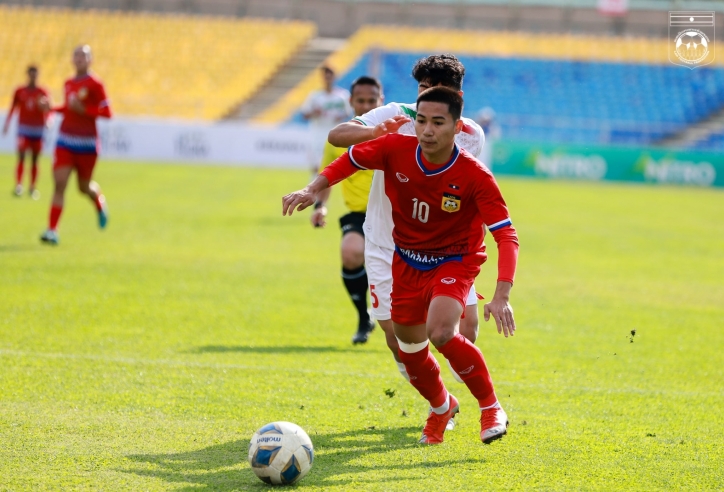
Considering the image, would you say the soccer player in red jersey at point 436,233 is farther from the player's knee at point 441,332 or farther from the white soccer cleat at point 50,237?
the white soccer cleat at point 50,237

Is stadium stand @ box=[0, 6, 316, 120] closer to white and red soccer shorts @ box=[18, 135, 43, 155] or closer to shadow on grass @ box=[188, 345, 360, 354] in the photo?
white and red soccer shorts @ box=[18, 135, 43, 155]

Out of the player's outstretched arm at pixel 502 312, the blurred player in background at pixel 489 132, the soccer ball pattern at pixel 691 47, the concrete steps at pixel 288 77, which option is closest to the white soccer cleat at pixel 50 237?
the player's outstretched arm at pixel 502 312

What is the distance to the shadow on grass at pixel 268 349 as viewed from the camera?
24.5 ft

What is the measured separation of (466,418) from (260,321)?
3.37 m

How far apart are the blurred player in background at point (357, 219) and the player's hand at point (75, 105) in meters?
4.88

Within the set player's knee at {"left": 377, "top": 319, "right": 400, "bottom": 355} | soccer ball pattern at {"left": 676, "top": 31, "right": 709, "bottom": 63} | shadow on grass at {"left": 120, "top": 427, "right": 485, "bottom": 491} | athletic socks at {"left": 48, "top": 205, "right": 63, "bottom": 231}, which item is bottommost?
athletic socks at {"left": 48, "top": 205, "right": 63, "bottom": 231}

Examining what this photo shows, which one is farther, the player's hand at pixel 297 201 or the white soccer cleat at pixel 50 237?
the white soccer cleat at pixel 50 237

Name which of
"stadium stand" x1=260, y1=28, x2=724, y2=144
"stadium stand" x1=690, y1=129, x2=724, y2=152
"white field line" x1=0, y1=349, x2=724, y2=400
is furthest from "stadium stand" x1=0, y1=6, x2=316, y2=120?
"white field line" x1=0, y1=349, x2=724, y2=400

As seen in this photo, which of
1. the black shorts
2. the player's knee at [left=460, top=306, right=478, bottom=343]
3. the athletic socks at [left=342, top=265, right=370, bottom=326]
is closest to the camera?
the player's knee at [left=460, top=306, right=478, bottom=343]

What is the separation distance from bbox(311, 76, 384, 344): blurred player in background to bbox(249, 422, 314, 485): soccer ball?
10.5 ft

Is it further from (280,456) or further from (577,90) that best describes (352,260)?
(577,90)

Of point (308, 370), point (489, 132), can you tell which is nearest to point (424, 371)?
point (308, 370)

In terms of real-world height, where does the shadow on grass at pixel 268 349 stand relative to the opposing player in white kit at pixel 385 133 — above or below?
below

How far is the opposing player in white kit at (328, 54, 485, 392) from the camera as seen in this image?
17.5ft
